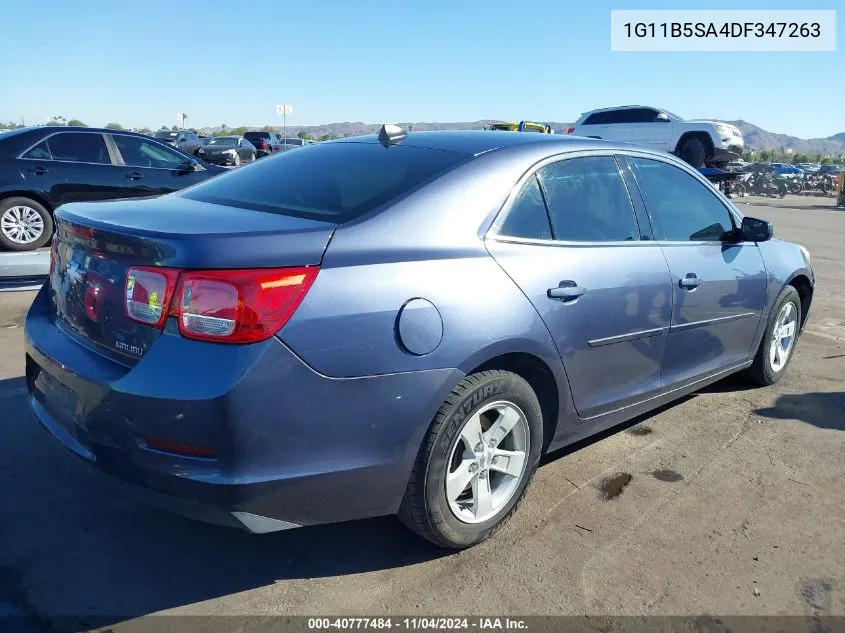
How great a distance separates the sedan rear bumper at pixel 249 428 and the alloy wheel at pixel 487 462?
28cm

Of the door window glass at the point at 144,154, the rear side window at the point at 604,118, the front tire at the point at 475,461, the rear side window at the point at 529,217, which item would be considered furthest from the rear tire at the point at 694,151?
the front tire at the point at 475,461

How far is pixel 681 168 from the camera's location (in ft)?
13.4

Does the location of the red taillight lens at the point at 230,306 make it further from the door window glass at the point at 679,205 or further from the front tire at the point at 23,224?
the front tire at the point at 23,224

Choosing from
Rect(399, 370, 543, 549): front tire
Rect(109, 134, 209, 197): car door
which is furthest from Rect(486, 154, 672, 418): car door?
Rect(109, 134, 209, 197): car door

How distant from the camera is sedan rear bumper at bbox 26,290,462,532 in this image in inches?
85.0

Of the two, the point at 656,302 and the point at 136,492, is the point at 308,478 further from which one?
the point at 656,302

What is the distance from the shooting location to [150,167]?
888 centimetres

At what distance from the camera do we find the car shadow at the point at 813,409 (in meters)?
4.34

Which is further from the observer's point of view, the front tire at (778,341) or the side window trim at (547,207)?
the front tire at (778,341)

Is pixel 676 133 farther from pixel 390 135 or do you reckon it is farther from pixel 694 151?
pixel 390 135

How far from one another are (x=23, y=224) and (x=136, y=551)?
22.2 ft

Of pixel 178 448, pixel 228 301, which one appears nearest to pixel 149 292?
pixel 228 301

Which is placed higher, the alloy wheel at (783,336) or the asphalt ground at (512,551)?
the alloy wheel at (783,336)

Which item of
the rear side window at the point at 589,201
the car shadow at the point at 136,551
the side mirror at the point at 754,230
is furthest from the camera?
the side mirror at the point at 754,230
